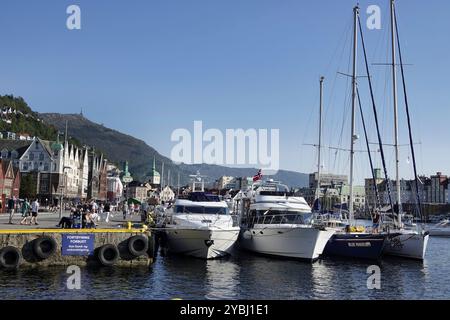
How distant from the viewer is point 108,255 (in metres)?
31.1

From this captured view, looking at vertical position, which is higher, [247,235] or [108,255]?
[247,235]

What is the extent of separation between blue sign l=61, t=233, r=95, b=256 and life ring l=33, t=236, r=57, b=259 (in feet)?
2.32

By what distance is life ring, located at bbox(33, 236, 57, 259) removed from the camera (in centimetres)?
2962

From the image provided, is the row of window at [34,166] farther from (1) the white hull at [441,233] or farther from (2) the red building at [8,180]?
(1) the white hull at [441,233]

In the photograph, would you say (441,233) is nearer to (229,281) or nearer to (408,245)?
(408,245)

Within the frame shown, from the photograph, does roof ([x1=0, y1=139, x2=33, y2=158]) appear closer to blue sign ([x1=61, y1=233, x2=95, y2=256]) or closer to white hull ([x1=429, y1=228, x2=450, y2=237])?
white hull ([x1=429, y1=228, x2=450, y2=237])

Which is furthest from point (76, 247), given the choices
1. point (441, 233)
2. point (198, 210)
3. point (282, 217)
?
point (441, 233)

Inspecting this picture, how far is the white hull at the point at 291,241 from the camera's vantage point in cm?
3656

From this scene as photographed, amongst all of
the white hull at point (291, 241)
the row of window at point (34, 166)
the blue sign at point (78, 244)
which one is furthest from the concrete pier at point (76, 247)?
the row of window at point (34, 166)

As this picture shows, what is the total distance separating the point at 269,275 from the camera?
99.9ft

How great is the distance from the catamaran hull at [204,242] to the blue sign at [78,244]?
25.9ft

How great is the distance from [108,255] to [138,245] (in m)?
2.01
